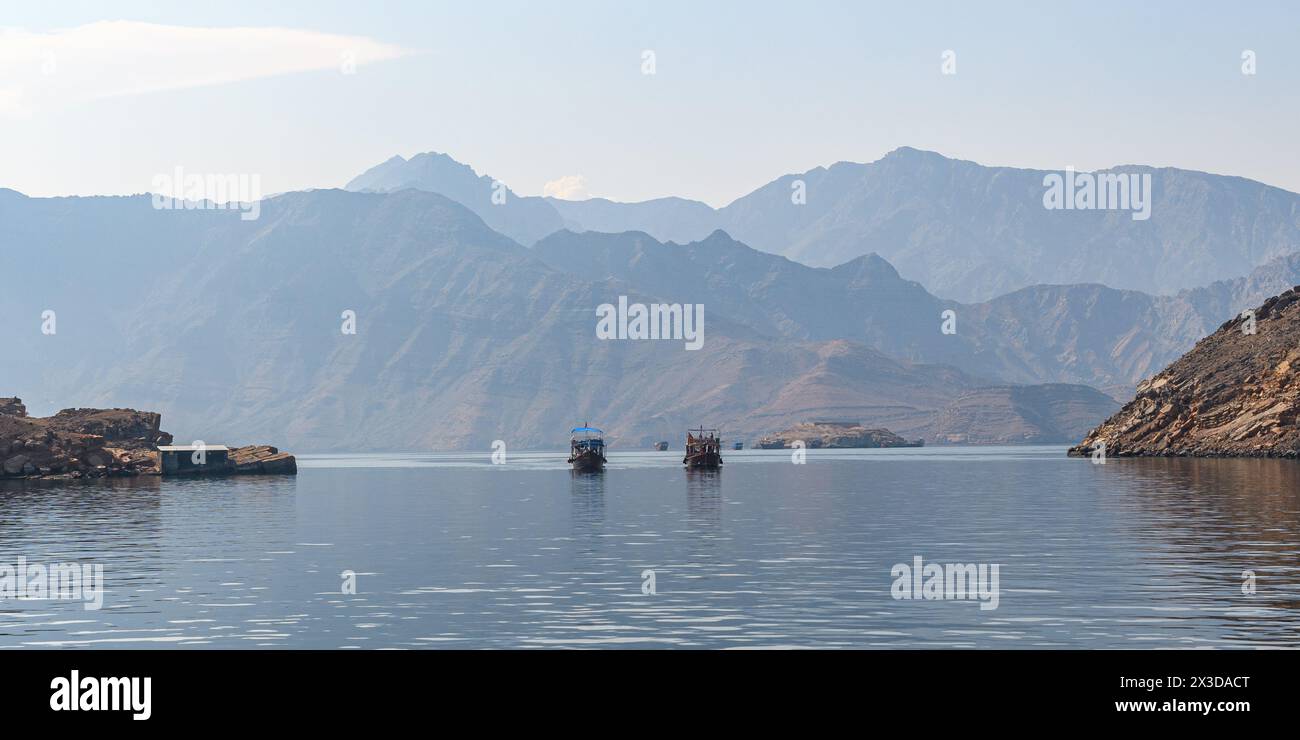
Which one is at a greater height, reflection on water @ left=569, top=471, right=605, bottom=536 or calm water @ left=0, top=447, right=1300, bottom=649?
calm water @ left=0, top=447, right=1300, bottom=649

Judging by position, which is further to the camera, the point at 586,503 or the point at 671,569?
the point at 586,503

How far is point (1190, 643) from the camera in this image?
3666 centimetres

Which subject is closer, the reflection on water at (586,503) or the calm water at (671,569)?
the calm water at (671,569)

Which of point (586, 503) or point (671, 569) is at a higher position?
point (671, 569)

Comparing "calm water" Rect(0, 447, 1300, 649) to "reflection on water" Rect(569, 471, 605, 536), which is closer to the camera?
"calm water" Rect(0, 447, 1300, 649)

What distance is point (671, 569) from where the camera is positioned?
61062 mm

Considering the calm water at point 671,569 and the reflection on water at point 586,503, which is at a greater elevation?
the calm water at point 671,569

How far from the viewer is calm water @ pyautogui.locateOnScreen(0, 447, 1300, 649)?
40.5 metres

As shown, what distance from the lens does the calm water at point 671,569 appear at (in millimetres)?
40469
